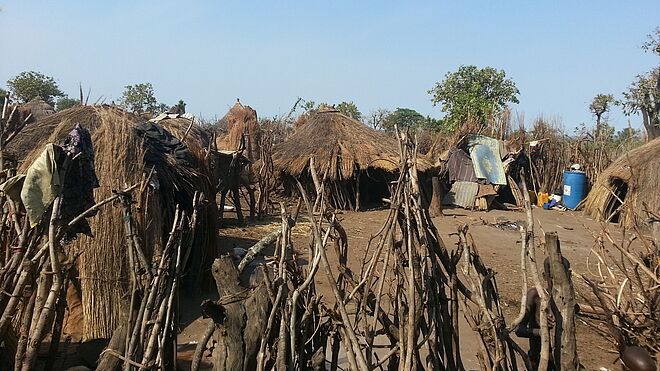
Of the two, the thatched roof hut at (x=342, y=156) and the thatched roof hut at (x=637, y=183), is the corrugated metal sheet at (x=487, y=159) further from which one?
the thatched roof hut at (x=637, y=183)

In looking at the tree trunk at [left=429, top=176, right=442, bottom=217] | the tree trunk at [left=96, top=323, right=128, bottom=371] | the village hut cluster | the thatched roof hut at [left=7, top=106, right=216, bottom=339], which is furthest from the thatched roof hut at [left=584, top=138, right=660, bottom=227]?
the tree trunk at [left=96, top=323, right=128, bottom=371]

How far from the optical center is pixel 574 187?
52.0 feet

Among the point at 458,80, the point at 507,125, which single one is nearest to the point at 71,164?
the point at 507,125

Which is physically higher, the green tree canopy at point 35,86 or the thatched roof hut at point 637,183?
the green tree canopy at point 35,86

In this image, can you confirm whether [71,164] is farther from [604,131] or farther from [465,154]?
[604,131]

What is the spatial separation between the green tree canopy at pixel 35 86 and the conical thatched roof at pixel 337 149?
70.5 ft

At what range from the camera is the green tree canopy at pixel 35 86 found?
31.0 m

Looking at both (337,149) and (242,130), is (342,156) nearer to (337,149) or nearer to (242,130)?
(337,149)

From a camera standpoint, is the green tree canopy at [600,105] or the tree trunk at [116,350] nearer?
the tree trunk at [116,350]

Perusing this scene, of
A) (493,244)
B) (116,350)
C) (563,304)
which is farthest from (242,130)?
(563,304)

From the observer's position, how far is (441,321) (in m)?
3.07

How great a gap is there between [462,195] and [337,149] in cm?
380

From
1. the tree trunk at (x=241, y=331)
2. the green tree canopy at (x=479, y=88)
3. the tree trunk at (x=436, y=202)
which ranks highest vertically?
the green tree canopy at (x=479, y=88)

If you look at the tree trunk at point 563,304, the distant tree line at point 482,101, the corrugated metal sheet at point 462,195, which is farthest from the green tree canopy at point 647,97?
the tree trunk at point 563,304
